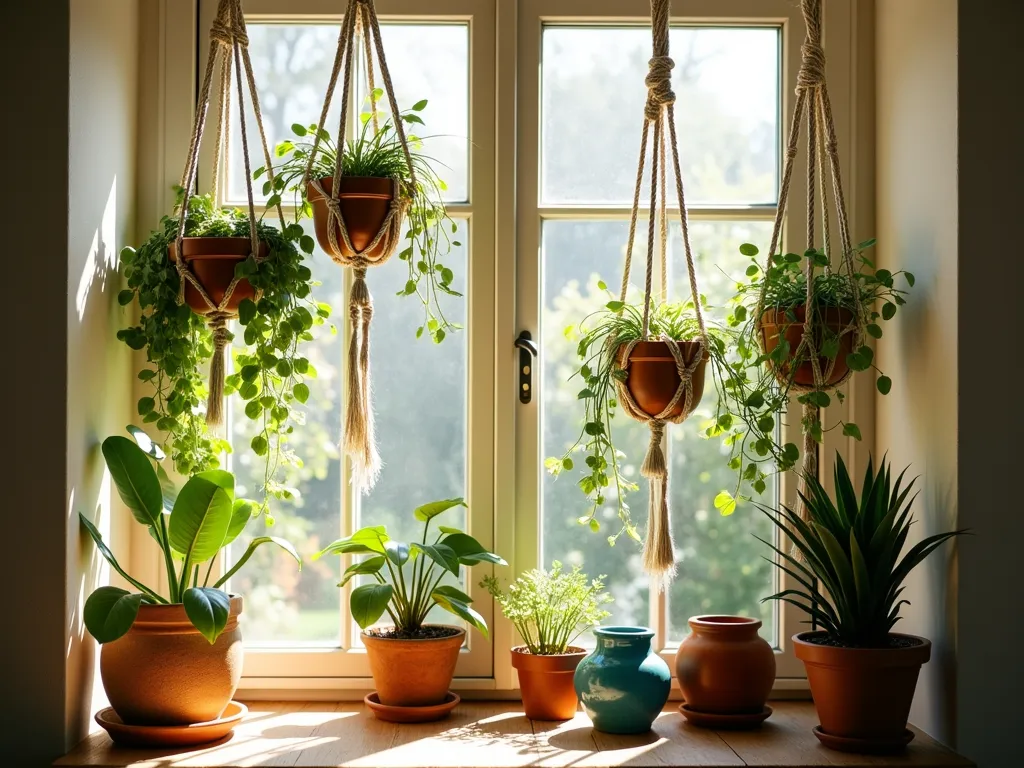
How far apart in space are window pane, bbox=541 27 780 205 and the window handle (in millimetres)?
382

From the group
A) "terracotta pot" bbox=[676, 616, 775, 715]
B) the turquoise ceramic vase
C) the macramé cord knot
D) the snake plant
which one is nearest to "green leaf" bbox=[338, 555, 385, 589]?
the turquoise ceramic vase

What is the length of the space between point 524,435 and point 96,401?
104cm

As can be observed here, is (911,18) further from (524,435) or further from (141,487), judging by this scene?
(141,487)

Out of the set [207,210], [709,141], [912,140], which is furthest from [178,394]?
[912,140]

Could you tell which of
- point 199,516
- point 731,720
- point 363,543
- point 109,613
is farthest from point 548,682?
point 109,613

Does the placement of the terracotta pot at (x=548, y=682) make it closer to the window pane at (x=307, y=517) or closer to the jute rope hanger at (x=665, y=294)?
the jute rope hanger at (x=665, y=294)

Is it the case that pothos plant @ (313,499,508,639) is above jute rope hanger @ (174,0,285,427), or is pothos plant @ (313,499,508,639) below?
below

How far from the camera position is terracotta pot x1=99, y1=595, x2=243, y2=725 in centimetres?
221

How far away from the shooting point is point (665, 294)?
250cm

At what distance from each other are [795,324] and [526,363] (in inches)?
27.6

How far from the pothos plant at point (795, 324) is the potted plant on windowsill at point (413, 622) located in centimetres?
66

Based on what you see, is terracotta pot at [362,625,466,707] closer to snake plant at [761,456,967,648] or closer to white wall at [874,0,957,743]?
snake plant at [761,456,967,648]

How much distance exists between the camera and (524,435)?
2.70 metres
